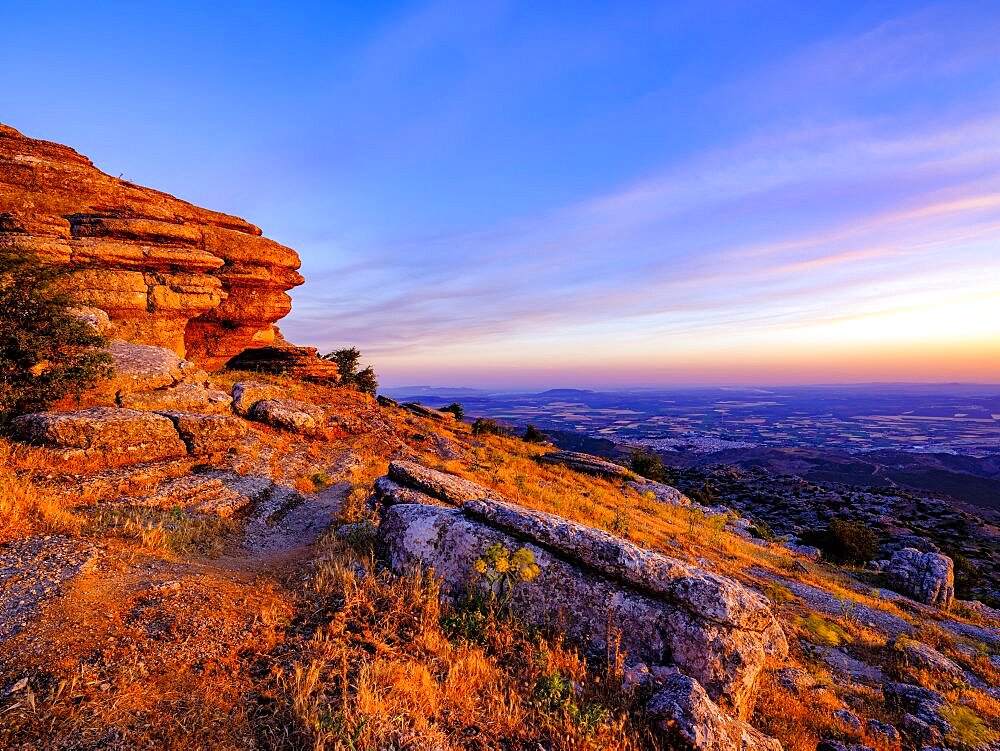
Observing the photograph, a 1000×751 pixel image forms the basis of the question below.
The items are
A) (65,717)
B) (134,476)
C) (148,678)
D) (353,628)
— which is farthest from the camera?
(134,476)

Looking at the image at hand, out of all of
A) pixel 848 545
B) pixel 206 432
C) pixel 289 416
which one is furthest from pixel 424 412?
pixel 848 545

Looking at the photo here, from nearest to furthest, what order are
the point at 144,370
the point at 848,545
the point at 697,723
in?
the point at 697,723, the point at 144,370, the point at 848,545

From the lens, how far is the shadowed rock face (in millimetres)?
19281

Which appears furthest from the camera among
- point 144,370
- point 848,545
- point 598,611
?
point 848,545

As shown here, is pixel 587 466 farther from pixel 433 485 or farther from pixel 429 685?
pixel 429 685

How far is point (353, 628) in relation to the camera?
5402 millimetres

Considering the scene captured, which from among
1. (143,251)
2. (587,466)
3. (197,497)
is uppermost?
(143,251)

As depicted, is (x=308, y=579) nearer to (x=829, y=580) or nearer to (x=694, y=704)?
(x=694, y=704)

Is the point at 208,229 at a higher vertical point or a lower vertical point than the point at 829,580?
higher

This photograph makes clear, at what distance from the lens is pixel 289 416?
17109mm

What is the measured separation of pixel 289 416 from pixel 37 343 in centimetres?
735

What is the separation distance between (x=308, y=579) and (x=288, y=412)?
485 inches

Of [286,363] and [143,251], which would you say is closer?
[143,251]

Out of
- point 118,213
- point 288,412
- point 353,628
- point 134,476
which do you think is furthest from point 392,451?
point 118,213
